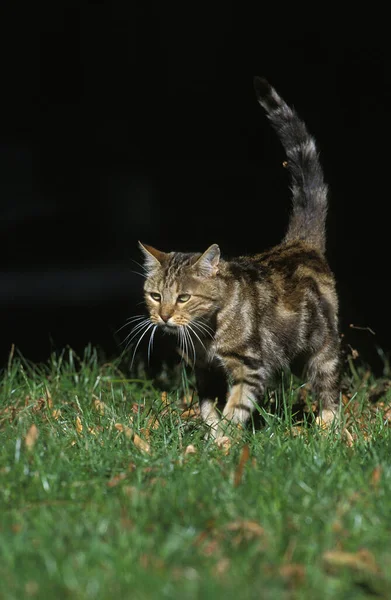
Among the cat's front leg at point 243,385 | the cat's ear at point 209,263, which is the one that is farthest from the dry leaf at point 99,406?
the cat's ear at point 209,263

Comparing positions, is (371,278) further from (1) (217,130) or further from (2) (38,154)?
(2) (38,154)

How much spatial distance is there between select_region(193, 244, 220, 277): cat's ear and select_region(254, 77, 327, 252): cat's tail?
81cm

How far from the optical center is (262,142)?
920 centimetres

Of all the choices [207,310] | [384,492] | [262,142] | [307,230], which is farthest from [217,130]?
[384,492]

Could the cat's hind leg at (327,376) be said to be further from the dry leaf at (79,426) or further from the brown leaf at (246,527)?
the brown leaf at (246,527)

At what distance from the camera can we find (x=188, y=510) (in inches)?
123

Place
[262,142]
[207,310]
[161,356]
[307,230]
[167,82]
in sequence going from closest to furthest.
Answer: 1. [207,310]
2. [307,230]
3. [161,356]
4. [262,142]
5. [167,82]

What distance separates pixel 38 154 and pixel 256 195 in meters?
2.71

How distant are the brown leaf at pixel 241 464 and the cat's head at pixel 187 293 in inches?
42.0

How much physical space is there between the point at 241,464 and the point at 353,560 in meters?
0.88

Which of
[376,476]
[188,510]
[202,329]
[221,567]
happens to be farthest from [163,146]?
[221,567]

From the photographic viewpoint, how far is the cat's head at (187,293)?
4.75 m

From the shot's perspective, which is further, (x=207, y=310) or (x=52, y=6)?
(x=52, y=6)

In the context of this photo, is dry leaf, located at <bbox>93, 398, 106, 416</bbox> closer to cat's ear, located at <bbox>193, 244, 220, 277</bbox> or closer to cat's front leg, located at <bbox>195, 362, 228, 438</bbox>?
cat's front leg, located at <bbox>195, 362, 228, 438</bbox>
